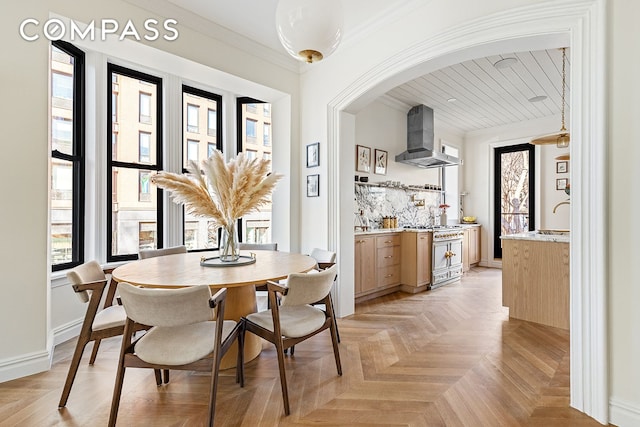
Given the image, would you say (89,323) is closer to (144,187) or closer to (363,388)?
(363,388)

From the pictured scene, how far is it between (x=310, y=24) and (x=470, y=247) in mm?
5783

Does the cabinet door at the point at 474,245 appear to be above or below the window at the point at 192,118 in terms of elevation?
below

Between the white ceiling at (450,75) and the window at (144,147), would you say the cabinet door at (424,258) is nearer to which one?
the white ceiling at (450,75)

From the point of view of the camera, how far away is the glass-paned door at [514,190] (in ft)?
20.2

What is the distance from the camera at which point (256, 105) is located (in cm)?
423

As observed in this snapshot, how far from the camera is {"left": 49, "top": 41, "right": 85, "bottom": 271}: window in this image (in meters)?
2.84

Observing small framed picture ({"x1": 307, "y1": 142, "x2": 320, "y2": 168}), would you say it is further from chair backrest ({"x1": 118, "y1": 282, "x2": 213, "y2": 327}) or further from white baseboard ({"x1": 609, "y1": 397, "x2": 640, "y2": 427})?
white baseboard ({"x1": 609, "y1": 397, "x2": 640, "y2": 427})

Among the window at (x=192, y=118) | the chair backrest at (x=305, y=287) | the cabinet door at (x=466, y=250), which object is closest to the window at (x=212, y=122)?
the window at (x=192, y=118)

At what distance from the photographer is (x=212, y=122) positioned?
13.0 ft

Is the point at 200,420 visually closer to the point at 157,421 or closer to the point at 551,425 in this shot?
the point at 157,421

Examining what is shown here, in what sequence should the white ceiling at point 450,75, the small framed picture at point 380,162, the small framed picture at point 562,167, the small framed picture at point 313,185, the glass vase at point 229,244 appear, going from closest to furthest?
the glass vase at point 229,244 → the white ceiling at point 450,75 → the small framed picture at point 313,185 → the small framed picture at point 380,162 → the small framed picture at point 562,167

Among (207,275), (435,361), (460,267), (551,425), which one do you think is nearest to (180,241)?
(207,275)

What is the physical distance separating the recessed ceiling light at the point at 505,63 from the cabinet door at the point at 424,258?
2.30m

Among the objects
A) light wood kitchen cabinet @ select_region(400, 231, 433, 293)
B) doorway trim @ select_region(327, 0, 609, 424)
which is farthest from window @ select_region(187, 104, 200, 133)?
doorway trim @ select_region(327, 0, 609, 424)
